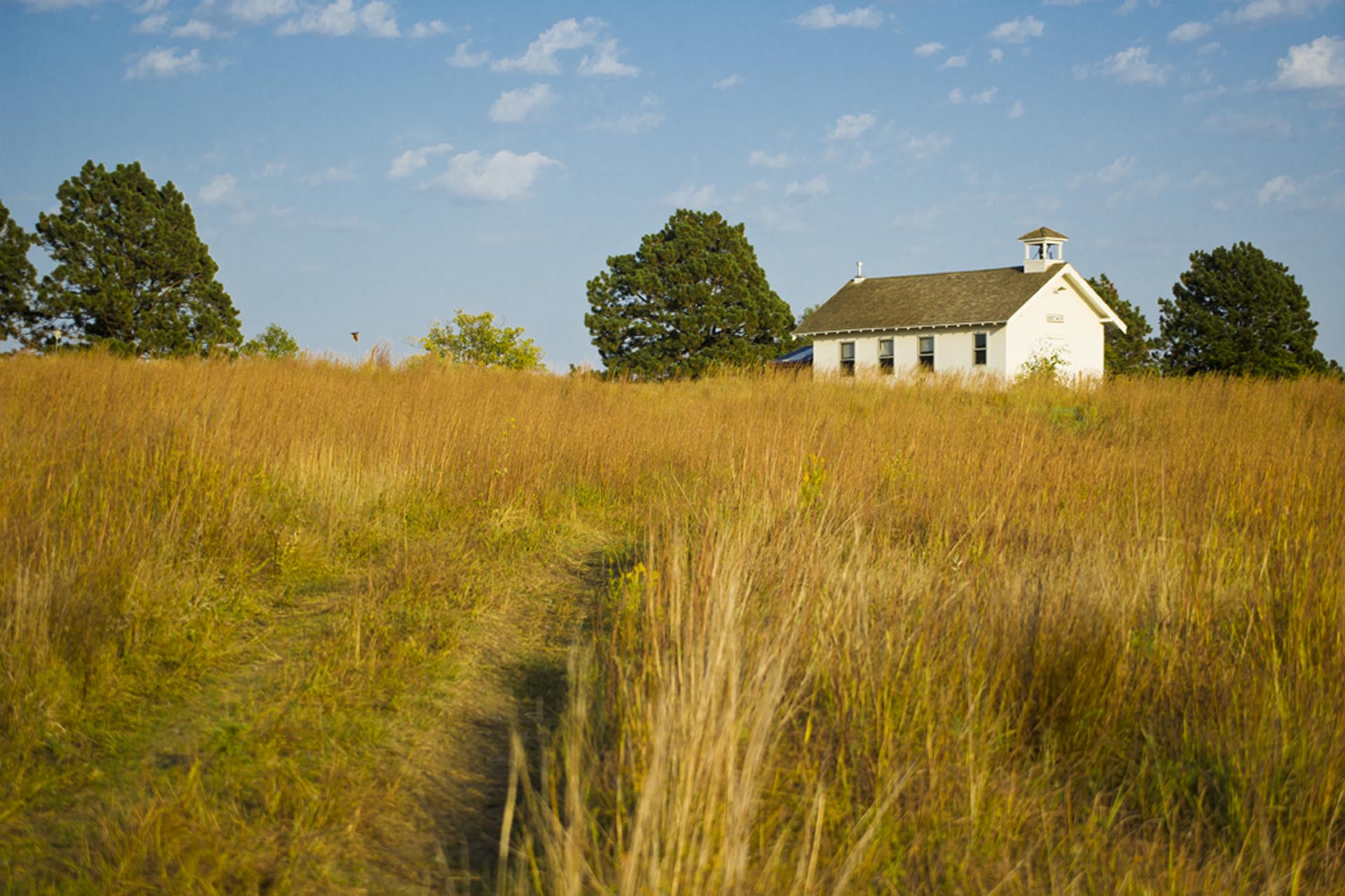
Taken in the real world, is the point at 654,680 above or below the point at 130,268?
below

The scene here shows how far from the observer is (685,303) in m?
36.8

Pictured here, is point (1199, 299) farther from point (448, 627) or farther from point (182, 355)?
point (448, 627)

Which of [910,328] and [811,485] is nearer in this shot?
[811,485]

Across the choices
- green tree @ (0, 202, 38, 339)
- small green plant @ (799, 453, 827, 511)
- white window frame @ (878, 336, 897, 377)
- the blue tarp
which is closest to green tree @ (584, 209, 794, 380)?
the blue tarp

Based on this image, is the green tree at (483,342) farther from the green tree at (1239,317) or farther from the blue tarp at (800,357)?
the green tree at (1239,317)

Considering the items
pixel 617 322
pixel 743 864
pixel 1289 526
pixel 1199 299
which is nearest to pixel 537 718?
pixel 743 864

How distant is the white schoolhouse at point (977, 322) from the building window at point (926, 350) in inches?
1.0

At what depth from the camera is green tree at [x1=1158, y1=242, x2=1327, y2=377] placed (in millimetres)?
40094

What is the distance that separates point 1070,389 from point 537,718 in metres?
15.4

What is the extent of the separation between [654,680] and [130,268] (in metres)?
33.5

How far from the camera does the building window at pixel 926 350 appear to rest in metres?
32.7

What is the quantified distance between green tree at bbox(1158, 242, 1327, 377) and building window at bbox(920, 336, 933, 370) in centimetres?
1411

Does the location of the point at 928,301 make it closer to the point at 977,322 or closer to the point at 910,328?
the point at 910,328

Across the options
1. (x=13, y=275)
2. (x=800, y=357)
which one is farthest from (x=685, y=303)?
(x=13, y=275)
